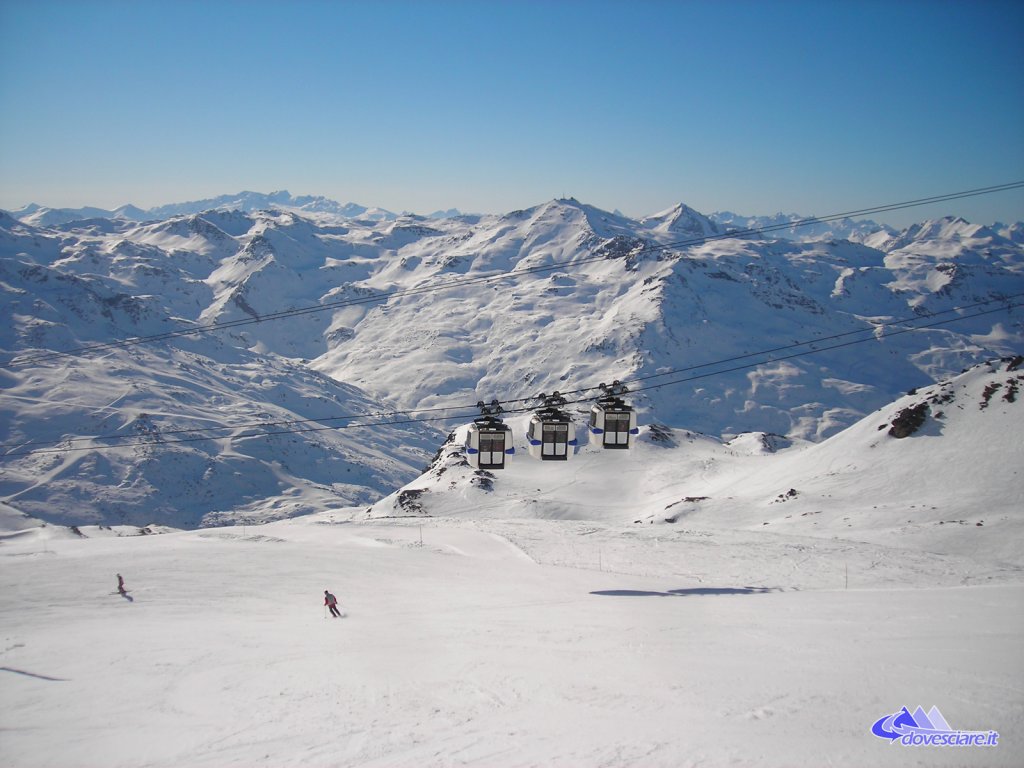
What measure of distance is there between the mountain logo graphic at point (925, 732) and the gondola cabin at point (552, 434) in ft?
42.4

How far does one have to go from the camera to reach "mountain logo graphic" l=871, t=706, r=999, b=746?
14.1m

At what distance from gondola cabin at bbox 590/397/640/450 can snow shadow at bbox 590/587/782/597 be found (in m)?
8.34

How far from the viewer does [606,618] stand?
2519 centimetres

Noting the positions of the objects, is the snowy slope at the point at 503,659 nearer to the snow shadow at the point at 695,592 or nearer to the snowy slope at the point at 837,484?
the snow shadow at the point at 695,592

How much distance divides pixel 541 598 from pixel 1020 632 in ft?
54.0

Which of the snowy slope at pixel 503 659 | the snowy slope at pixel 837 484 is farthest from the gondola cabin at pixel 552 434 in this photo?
the snowy slope at pixel 503 659

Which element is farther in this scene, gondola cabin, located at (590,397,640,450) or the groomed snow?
gondola cabin, located at (590,397,640,450)

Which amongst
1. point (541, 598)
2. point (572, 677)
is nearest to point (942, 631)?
point (572, 677)

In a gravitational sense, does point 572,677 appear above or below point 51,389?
below

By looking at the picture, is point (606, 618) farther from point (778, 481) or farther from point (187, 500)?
point (187, 500)

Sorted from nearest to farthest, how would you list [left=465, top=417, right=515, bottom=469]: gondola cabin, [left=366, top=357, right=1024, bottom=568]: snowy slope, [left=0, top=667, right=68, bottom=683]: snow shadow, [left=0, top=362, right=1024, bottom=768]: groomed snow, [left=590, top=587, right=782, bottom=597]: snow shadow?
[left=0, top=362, right=1024, bottom=768]: groomed snow
[left=0, top=667, right=68, bottom=683]: snow shadow
[left=465, top=417, right=515, bottom=469]: gondola cabin
[left=590, top=587, right=782, bottom=597]: snow shadow
[left=366, top=357, right=1024, bottom=568]: snowy slope

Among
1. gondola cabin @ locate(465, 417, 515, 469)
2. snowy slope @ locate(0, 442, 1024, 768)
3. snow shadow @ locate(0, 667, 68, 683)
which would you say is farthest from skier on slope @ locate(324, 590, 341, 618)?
snow shadow @ locate(0, 667, 68, 683)

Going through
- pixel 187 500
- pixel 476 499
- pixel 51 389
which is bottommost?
pixel 187 500

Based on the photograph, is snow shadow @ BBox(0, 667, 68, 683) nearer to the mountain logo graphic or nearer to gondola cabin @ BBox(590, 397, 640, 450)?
gondola cabin @ BBox(590, 397, 640, 450)
